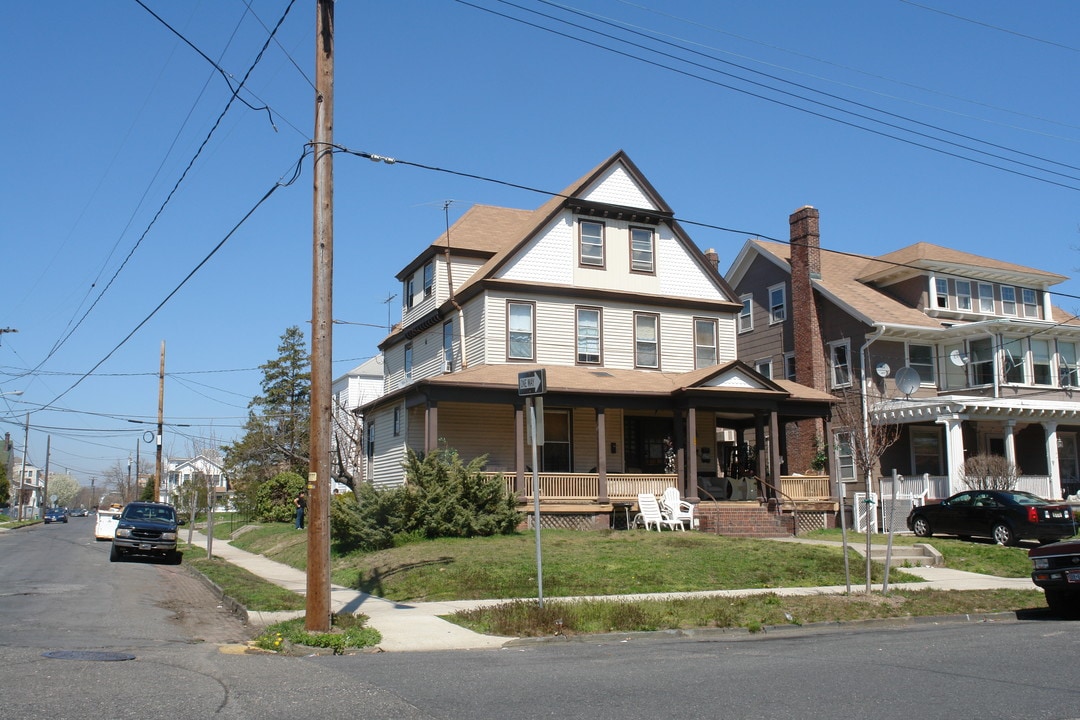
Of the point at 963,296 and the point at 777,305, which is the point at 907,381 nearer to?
the point at 777,305

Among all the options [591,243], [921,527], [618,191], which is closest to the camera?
[921,527]

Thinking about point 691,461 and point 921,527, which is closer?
point 691,461

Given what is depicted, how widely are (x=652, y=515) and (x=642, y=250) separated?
383 inches

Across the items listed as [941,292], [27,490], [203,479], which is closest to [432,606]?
[941,292]

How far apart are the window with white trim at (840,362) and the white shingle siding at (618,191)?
980 cm

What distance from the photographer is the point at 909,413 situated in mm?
31531

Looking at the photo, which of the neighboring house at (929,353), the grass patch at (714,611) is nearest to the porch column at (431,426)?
the grass patch at (714,611)

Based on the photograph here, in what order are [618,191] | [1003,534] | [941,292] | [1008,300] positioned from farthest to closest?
[1008,300], [941,292], [618,191], [1003,534]

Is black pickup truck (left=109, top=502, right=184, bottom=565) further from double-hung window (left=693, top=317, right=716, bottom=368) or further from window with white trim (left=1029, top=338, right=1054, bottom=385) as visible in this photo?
window with white trim (left=1029, top=338, right=1054, bottom=385)

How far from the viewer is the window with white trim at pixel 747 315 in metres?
39.1

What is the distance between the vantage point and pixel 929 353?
114 ft

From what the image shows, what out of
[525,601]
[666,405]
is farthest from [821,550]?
[525,601]

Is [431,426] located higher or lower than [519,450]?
higher

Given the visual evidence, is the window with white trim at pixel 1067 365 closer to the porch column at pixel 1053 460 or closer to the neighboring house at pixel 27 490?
the porch column at pixel 1053 460
